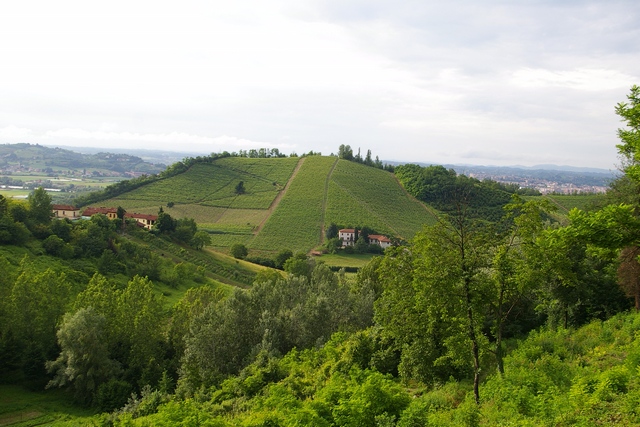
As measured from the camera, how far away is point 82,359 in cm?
3106

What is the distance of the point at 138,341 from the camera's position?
1366 inches

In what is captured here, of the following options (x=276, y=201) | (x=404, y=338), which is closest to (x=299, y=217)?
(x=276, y=201)

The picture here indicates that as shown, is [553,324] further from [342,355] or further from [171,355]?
[171,355]

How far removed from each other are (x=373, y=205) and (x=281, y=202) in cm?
2439

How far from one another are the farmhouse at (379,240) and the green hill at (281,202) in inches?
84.9

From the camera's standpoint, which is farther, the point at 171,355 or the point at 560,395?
the point at 171,355

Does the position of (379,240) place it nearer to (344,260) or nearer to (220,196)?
(344,260)

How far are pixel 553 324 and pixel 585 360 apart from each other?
7780 millimetres

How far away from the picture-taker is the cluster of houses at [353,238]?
9806cm

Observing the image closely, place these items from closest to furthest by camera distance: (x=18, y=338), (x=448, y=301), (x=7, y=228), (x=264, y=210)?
(x=448, y=301) → (x=18, y=338) → (x=7, y=228) → (x=264, y=210)

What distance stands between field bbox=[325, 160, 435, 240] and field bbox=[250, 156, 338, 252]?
323 centimetres

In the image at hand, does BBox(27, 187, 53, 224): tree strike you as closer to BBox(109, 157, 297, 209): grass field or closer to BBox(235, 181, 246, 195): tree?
BBox(109, 157, 297, 209): grass field

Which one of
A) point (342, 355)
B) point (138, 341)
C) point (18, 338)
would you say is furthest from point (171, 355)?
point (342, 355)

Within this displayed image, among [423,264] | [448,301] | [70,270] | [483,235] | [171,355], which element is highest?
[483,235]
